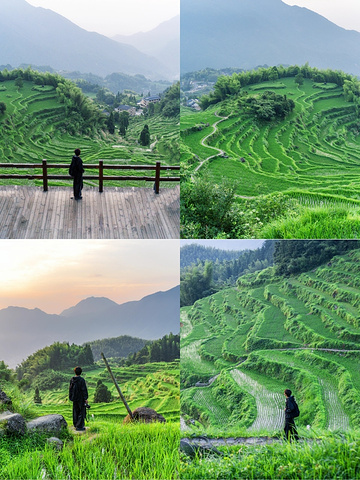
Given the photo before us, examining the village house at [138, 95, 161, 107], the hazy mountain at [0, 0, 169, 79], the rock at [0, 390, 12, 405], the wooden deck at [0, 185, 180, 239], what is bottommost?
the rock at [0, 390, 12, 405]

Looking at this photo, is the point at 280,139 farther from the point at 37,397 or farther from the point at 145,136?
the point at 37,397

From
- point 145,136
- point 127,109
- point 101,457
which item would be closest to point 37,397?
point 101,457

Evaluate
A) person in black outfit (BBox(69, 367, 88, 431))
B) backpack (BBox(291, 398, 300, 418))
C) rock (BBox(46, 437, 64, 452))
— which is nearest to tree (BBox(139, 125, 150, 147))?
person in black outfit (BBox(69, 367, 88, 431))

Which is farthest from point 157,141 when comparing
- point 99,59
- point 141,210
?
point 141,210

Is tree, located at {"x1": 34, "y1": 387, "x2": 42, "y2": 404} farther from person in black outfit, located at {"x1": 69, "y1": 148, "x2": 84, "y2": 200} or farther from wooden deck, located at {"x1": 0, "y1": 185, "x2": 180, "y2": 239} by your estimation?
person in black outfit, located at {"x1": 69, "y1": 148, "x2": 84, "y2": 200}

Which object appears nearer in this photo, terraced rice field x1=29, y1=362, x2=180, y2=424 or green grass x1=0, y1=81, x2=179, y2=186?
terraced rice field x1=29, y1=362, x2=180, y2=424

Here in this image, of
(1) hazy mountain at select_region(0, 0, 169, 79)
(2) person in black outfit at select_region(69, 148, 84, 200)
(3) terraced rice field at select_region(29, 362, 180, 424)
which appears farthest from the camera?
(1) hazy mountain at select_region(0, 0, 169, 79)

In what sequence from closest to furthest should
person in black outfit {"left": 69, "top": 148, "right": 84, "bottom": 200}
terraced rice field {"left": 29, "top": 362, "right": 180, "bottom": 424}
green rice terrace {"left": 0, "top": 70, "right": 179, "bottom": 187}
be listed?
terraced rice field {"left": 29, "top": 362, "right": 180, "bottom": 424} → person in black outfit {"left": 69, "top": 148, "right": 84, "bottom": 200} → green rice terrace {"left": 0, "top": 70, "right": 179, "bottom": 187}
